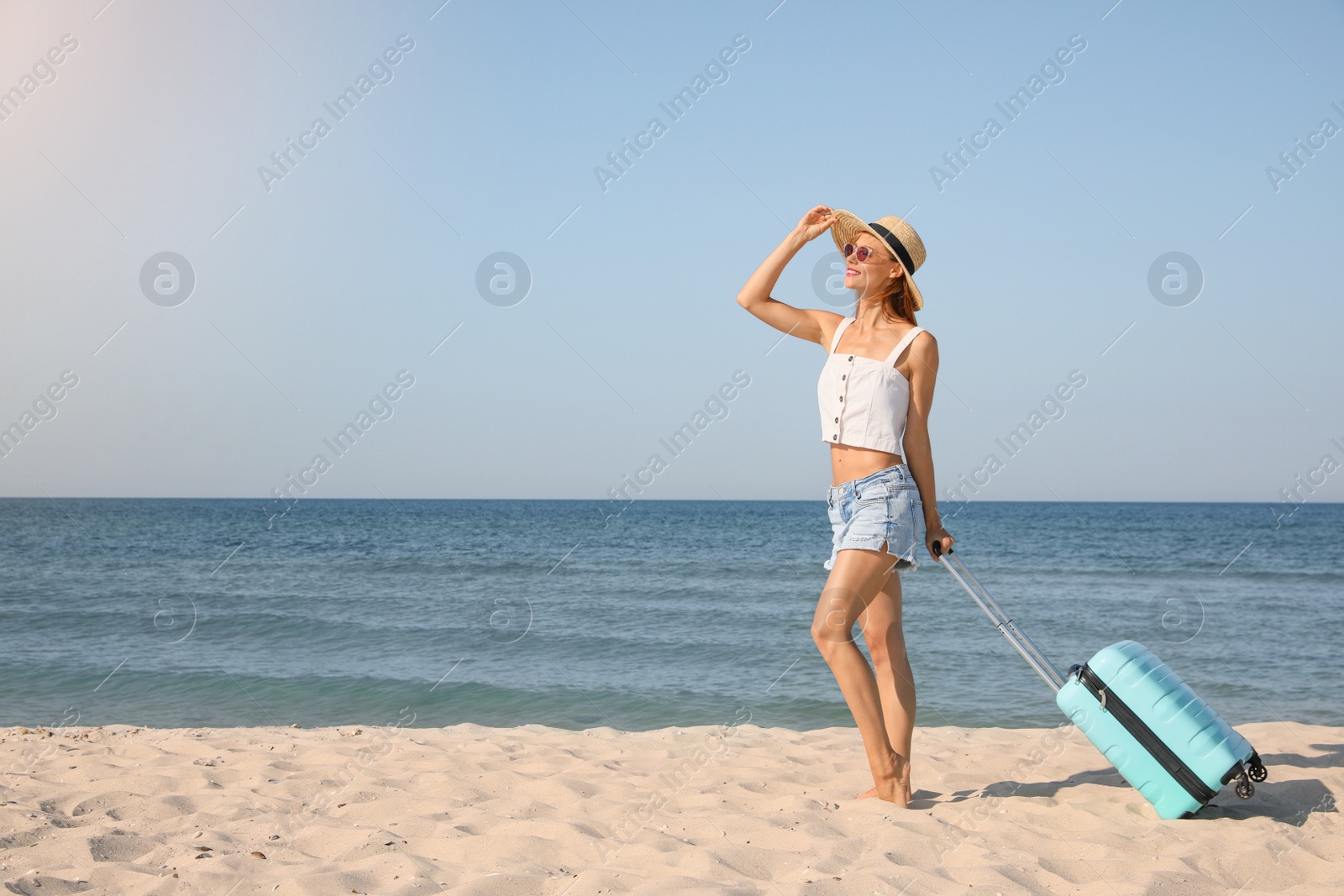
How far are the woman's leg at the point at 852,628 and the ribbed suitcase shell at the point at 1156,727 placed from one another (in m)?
0.80

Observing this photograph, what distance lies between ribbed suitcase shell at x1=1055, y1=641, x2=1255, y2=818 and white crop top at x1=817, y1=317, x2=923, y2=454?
1203 mm

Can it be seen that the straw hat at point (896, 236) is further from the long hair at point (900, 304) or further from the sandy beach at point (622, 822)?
the sandy beach at point (622, 822)

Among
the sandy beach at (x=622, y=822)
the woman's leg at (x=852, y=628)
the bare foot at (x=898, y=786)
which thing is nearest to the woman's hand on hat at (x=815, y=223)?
the woman's leg at (x=852, y=628)

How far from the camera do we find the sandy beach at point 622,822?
2869mm

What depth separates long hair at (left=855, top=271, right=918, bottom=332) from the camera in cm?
380

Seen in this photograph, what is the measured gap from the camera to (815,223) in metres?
3.90

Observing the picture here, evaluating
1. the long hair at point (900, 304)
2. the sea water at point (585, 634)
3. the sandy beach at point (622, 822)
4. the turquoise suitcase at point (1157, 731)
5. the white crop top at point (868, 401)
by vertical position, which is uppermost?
the long hair at point (900, 304)

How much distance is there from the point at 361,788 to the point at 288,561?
763 inches

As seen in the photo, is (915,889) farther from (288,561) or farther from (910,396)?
(288,561)

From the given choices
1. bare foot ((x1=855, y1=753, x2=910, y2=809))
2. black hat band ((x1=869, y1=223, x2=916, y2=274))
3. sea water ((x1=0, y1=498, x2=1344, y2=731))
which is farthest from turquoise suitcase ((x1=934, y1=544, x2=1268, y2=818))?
black hat band ((x1=869, y1=223, x2=916, y2=274))

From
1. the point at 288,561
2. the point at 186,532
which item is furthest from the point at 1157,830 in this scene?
the point at 186,532

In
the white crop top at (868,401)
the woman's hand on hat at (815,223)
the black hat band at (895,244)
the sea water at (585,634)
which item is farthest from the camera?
the sea water at (585,634)

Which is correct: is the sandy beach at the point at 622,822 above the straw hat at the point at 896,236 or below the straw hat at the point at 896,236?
below

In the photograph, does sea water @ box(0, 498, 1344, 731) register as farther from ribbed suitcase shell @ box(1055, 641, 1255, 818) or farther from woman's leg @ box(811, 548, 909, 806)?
ribbed suitcase shell @ box(1055, 641, 1255, 818)
